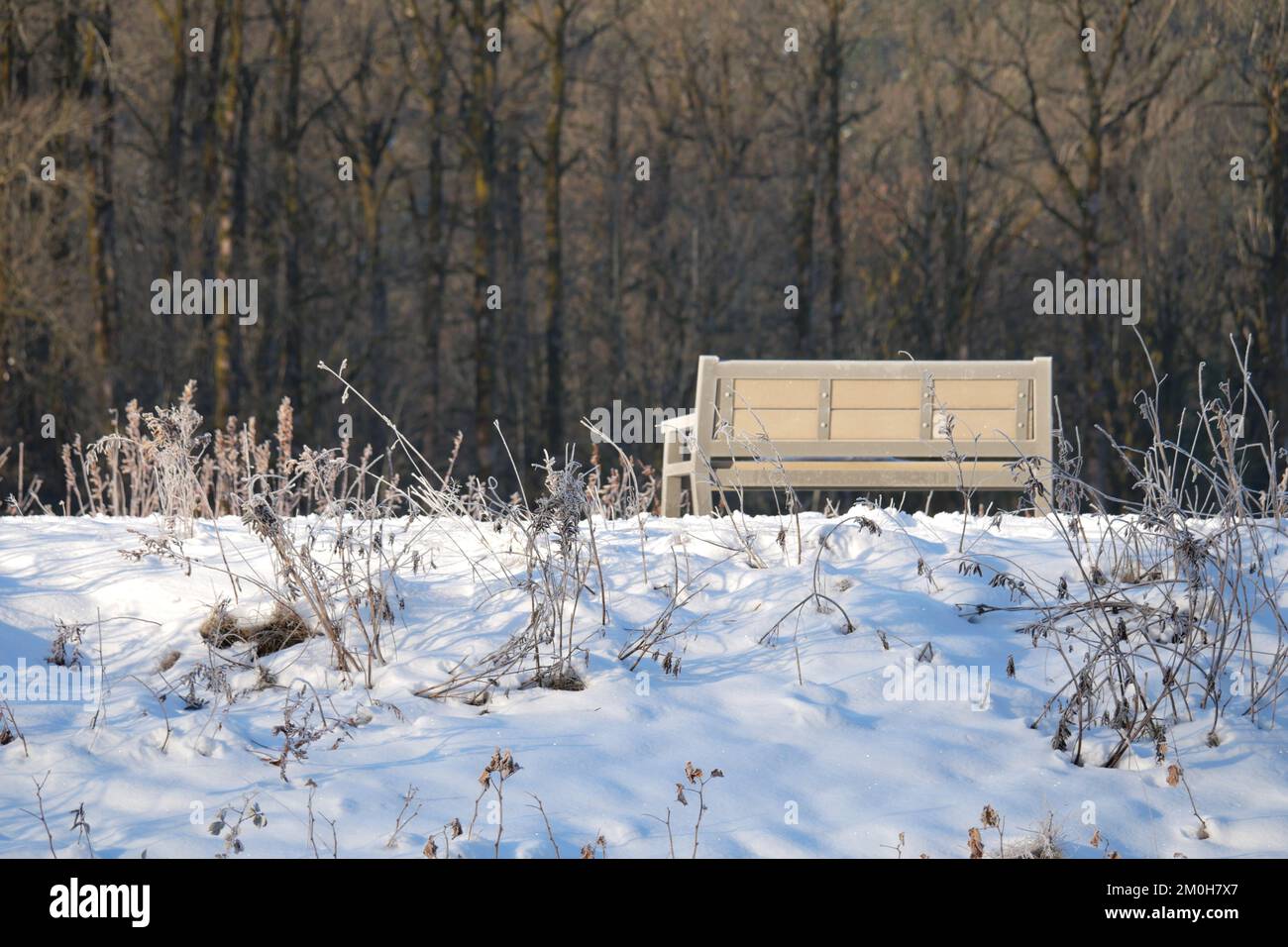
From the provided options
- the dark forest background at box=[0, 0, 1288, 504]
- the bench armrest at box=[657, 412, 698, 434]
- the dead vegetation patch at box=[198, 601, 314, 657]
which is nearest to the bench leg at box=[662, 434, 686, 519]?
the bench armrest at box=[657, 412, 698, 434]

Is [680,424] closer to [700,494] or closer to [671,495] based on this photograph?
[671,495]

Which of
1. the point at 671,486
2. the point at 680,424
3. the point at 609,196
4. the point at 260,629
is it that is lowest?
the point at 260,629

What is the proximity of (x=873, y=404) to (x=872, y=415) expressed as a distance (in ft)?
0.18

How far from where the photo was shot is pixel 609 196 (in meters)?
23.2

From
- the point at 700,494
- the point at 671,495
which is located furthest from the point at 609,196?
the point at 700,494

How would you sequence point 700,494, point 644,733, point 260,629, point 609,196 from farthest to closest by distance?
point 609,196 → point 700,494 → point 260,629 → point 644,733

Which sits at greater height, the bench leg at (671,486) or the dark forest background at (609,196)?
the dark forest background at (609,196)

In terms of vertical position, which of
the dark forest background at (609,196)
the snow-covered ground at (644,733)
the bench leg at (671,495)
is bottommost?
the snow-covered ground at (644,733)

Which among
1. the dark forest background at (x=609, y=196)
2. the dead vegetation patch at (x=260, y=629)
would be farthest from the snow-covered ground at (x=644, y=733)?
the dark forest background at (x=609, y=196)

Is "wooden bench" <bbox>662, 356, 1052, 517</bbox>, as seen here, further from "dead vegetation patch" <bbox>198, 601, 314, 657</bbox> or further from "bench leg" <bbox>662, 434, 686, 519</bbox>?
"dead vegetation patch" <bbox>198, 601, 314, 657</bbox>

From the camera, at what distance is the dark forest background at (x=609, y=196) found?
58.0 ft

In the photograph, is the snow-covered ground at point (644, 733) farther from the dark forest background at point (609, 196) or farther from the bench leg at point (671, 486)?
the dark forest background at point (609, 196)

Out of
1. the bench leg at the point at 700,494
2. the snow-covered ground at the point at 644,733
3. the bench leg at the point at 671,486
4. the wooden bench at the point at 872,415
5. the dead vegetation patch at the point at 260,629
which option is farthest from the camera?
the bench leg at the point at 671,486

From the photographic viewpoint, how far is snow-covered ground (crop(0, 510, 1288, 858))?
347 cm
